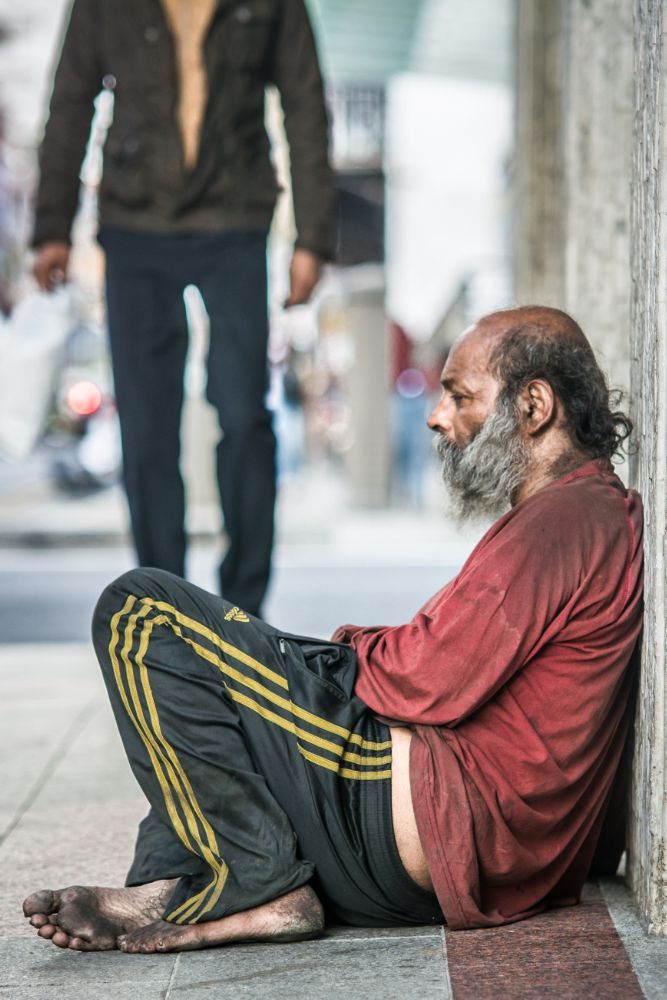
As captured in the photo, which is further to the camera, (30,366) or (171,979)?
(30,366)

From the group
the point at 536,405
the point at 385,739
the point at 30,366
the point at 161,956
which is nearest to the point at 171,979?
the point at 161,956

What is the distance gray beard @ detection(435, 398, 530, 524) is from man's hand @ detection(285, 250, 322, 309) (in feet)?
5.91

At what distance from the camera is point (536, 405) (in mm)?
2672

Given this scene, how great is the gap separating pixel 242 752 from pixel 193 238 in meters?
2.28

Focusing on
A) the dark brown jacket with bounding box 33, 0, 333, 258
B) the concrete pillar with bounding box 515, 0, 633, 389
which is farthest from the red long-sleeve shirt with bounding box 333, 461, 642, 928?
the dark brown jacket with bounding box 33, 0, 333, 258

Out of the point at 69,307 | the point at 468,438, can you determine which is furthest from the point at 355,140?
the point at 468,438

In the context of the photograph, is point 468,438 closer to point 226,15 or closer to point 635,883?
point 635,883

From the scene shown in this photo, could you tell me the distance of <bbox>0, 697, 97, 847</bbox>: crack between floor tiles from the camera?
3.43 m

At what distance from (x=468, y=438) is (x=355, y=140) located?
34.6 feet

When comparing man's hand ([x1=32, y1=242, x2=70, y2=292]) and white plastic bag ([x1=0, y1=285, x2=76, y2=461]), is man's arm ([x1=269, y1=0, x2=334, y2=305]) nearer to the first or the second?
man's hand ([x1=32, y1=242, x2=70, y2=292])

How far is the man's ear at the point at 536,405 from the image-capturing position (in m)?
2.66

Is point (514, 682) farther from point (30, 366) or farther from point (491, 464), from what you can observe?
point (30, 366)

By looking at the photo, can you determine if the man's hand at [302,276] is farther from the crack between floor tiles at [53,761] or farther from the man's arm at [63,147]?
the crack between floor tiles at [53,761]

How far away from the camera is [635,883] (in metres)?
2.68
